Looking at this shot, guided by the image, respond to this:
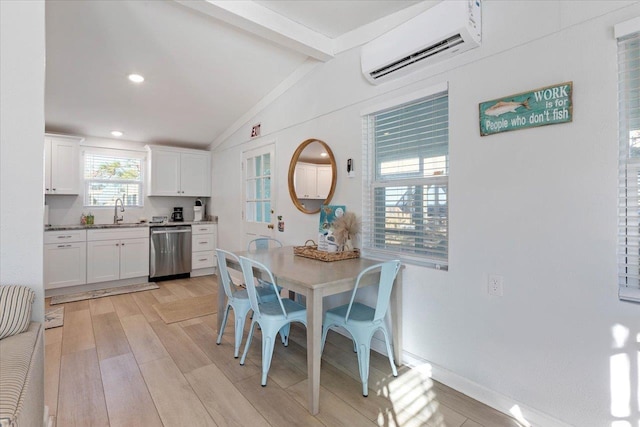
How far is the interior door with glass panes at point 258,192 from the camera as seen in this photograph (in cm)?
391

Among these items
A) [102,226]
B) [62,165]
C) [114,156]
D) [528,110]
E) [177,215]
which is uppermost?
[114,156]

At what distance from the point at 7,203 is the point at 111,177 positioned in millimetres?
3694

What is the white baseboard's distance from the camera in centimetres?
169

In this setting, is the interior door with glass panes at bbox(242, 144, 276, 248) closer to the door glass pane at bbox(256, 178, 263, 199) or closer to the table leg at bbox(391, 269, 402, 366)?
the door glass pane at bbox(256, 178, 263, 199)

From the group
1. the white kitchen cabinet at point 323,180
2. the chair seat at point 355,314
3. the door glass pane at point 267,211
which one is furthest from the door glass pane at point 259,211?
the chair seat at point 355,314

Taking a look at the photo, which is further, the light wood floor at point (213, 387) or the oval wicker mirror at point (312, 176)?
the oval wicker mirror at point (312, 176)

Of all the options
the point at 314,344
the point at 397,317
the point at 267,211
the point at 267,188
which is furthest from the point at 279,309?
the point at 267,188

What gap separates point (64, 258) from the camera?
4078 mm

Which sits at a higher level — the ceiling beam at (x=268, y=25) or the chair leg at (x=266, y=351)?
the ceiling beam at (x=268, y=25)

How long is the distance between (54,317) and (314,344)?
10.4 ft

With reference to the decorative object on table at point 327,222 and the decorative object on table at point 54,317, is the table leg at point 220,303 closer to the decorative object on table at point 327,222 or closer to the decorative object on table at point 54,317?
the decorative object on table at point 327,222

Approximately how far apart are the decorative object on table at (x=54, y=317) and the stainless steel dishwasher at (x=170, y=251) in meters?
1.31

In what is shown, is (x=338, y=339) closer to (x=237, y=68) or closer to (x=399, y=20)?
(x=399, y=20)

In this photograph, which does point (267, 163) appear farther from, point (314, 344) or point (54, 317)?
point (54, 317)
